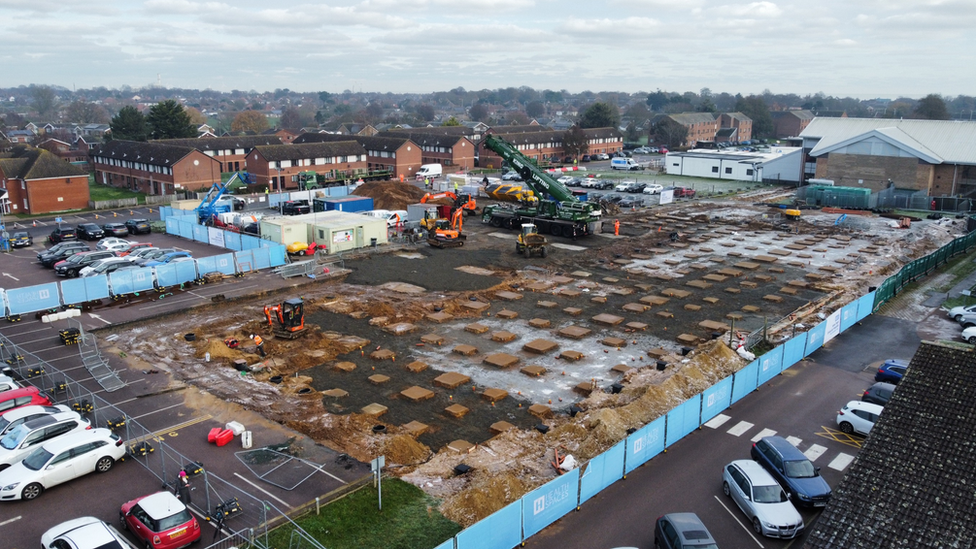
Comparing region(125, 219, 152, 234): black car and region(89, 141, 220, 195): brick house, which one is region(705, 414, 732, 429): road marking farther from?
region(89, 141, 220, 195): brick house

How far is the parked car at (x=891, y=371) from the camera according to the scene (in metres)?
24.7

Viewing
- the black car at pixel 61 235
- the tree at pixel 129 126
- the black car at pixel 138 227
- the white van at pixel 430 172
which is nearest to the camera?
the black car at pixel 61 235

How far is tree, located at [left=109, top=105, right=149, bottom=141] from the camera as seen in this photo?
9012 centimetres

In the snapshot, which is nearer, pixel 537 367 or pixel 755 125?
pixel 537 367

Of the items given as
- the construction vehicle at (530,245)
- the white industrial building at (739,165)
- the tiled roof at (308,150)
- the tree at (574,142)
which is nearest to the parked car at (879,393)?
the construction vehicle at (530,245)

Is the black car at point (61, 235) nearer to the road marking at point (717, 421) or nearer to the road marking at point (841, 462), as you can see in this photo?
the road marking at point (717, 421)

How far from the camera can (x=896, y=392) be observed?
14.0m

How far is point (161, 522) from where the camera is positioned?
15.2m

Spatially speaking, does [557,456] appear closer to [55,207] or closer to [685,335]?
[685,335]

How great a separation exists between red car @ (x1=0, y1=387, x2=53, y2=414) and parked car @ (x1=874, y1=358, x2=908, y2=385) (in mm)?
29338

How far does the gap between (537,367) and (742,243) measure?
1167 inches

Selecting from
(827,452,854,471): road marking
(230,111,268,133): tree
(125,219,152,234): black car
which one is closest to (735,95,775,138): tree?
Result: (230,111,268,133): tree

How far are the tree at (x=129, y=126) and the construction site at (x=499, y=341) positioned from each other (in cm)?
6245

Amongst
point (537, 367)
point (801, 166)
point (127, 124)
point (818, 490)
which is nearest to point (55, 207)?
point (127, 124)
